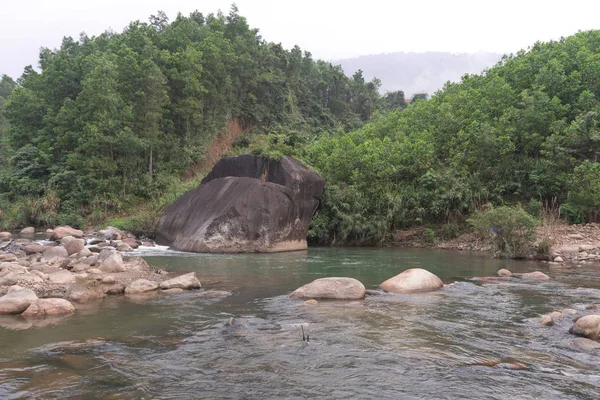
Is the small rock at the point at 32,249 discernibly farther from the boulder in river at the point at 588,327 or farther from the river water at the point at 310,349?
the boulder in river at the point at 588,327

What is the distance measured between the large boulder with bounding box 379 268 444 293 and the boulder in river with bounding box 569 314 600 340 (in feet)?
13.7

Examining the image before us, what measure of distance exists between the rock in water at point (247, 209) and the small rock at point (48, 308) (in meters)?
11.8

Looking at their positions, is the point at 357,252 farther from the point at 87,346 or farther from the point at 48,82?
the point at 48,82

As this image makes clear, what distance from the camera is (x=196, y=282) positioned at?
11891 millimetres

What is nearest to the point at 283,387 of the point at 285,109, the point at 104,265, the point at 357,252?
the point at 104,265

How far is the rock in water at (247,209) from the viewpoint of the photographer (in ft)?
70.4

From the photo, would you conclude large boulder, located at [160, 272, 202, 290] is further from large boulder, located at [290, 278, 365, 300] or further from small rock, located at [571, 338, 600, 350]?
small rock, located at [571, 338, 600, 350]

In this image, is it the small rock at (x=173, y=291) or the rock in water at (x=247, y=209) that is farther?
the rock in water at (x=247, y=209)

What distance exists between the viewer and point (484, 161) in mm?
25344

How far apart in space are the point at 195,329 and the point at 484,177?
21.6 m

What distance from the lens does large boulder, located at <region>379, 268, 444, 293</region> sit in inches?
446

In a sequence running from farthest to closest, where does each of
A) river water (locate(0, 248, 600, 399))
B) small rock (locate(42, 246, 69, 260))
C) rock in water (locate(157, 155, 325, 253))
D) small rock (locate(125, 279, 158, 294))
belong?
rock in water (locate(157, 155, 325, 253)) → small rock (locate(42, 246, 69, 260)) → small rock (locate(125, 279, 158, 294)) → river water (locate(0, 248, 600, 399))

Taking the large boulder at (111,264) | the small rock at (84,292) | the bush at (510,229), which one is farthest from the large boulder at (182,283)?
the bush at (510,229)

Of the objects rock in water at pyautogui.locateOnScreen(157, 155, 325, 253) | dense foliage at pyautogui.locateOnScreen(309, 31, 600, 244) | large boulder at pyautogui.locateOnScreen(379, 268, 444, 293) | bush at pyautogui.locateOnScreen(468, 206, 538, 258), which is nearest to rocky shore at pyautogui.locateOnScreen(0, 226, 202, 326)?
large boulder at pyautogui.locateOnScreen(379, 268, 444, 293)
